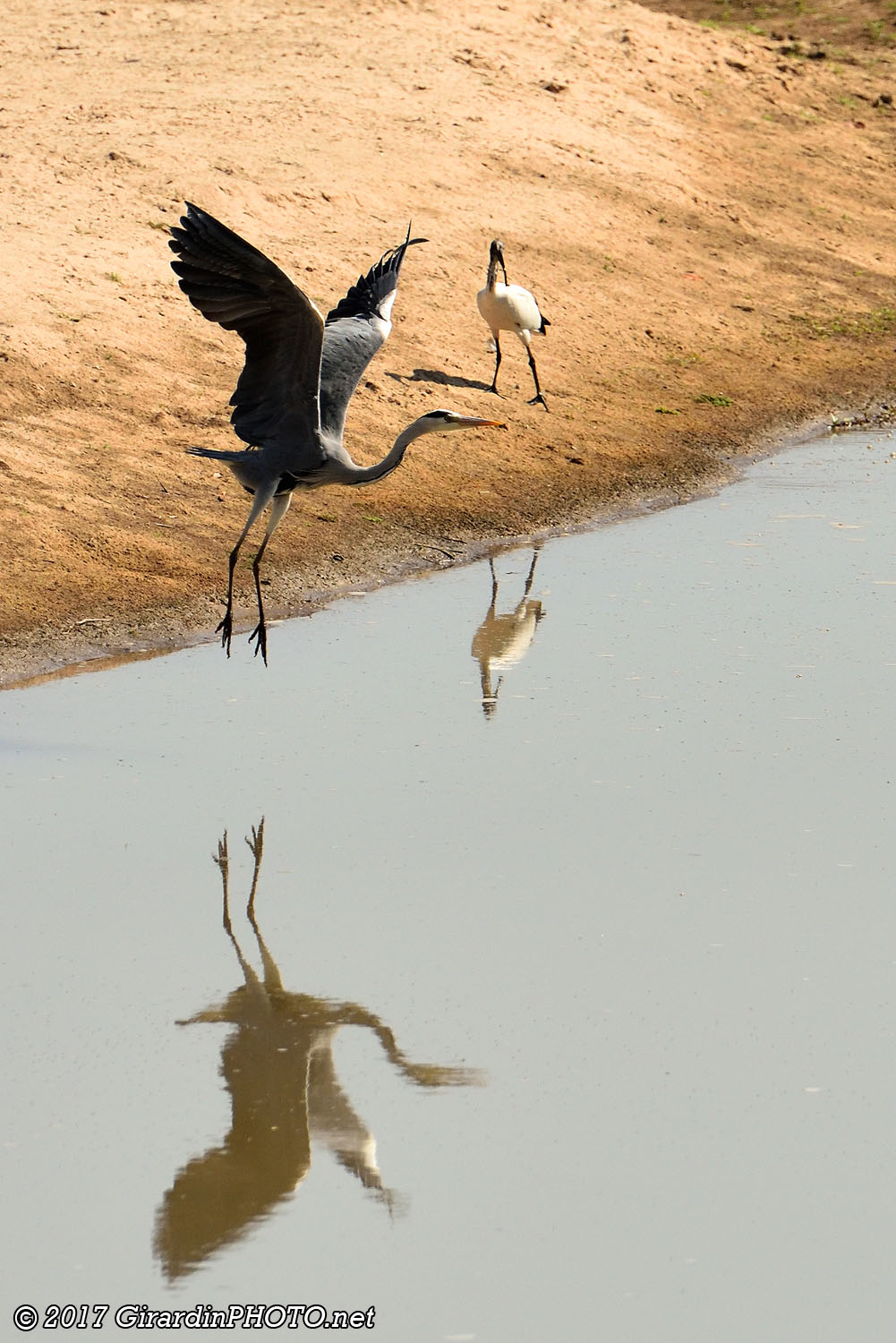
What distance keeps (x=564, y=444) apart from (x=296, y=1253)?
8.78 m

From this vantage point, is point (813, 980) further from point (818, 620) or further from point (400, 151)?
point (400, 151)

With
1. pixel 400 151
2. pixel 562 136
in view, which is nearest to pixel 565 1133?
pixel 400 151

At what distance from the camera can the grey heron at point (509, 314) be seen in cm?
1301

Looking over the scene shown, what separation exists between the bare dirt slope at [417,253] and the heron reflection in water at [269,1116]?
3.34m

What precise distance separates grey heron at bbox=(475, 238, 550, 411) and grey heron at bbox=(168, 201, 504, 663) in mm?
3996

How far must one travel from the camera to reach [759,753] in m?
7.29

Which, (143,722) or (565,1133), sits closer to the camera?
(565,1133)

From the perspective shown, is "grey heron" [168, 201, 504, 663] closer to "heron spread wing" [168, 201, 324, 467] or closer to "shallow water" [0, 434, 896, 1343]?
"heron spread wing" [168, 201, 324, 467]

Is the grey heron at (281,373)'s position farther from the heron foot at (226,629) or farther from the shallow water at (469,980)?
the shallow water at (469,980)

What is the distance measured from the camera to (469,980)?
5535 mm

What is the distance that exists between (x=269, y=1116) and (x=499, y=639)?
430 cm

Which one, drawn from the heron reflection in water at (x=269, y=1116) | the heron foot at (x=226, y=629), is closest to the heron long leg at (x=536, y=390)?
the heron foot at (x=226, y=629)

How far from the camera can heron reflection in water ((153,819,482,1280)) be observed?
439cm

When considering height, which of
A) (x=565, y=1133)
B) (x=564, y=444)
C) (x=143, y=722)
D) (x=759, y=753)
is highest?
(x=565, y=1133)
